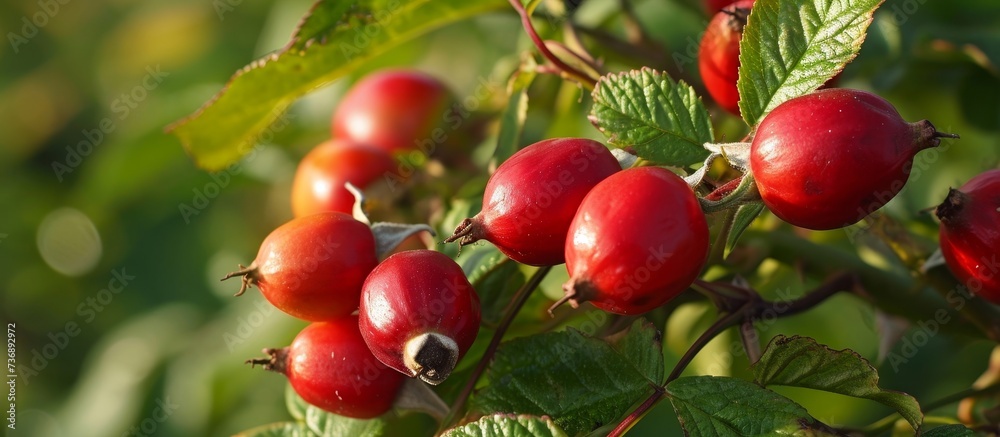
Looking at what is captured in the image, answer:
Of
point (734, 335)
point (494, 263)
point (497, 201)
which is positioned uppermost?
point (497, 201)

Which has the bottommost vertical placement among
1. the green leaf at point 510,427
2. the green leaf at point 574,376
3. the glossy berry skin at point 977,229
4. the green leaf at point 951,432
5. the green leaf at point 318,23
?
the green leaf at point 951,432

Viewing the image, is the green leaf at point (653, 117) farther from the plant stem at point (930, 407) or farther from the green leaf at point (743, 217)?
the plant stem at point (930, 407)

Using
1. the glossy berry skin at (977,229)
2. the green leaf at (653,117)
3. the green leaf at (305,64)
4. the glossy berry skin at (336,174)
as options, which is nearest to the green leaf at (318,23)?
the green leaf at (305,64)

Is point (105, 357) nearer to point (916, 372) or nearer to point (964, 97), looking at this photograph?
point (916, 372)

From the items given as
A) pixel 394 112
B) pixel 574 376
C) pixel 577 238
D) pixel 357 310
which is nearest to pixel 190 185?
pixel 394 112

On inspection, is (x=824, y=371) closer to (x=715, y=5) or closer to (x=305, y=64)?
(x=715, y=5)

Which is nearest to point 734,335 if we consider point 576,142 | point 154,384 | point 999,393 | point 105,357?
point 999,393
